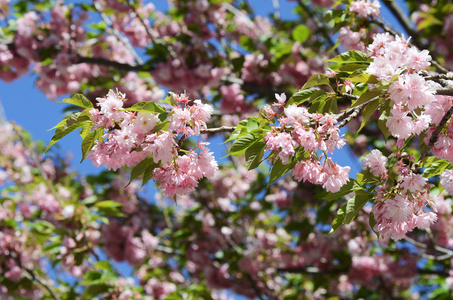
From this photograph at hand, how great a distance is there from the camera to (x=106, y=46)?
5.05 metres

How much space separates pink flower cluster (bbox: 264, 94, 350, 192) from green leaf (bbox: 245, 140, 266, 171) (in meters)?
0.05

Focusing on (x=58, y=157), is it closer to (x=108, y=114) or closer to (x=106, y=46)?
(x=106, y=46)

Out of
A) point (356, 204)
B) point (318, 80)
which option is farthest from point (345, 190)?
point (318, 80)

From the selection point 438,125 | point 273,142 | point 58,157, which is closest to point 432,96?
point 438,125

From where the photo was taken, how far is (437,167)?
178cm

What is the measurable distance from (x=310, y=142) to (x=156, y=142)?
53cm

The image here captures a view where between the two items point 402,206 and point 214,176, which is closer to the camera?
point 402,206

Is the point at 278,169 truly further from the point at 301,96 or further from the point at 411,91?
the point at 411,91

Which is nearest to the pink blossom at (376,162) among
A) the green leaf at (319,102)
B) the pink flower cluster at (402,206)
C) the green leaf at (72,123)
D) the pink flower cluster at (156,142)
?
the pink flower cluster at (402,206)

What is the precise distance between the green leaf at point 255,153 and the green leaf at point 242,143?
0.06ft

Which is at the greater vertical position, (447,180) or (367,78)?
(367,78)

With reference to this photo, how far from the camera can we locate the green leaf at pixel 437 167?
5.83 feet

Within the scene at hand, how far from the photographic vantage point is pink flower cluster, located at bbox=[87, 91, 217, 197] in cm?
154

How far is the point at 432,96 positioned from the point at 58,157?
6.04 m
